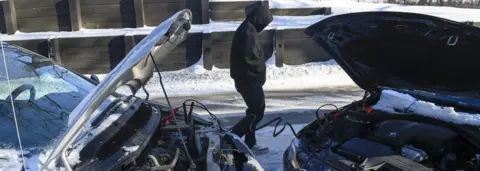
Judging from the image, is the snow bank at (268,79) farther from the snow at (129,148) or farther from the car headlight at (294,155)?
the snow at (129,148)

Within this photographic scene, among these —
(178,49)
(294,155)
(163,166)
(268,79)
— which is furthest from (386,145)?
(178,49)

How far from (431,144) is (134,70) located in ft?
6.61

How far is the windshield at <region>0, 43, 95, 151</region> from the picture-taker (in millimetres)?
2486

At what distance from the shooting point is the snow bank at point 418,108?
311 centimetres

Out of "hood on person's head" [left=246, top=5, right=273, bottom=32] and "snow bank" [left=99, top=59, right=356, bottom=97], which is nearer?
"hood on person's head" [left=246, top=5, right=273, bottom=32]

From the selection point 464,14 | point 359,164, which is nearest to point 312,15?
point 464,14

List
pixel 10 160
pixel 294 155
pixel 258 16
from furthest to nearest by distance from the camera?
pixel 258 16
pixel 294 155
pixel 10 160

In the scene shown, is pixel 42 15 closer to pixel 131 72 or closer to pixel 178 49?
pixel 178 49

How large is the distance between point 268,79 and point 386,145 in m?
6.70

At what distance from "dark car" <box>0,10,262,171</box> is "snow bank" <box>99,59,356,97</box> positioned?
5511 millimetres

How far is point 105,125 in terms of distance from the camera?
2.78m

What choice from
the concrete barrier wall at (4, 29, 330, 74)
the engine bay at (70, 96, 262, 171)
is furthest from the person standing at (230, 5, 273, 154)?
the concrete barrier wall at (4, 29, 330, 74)

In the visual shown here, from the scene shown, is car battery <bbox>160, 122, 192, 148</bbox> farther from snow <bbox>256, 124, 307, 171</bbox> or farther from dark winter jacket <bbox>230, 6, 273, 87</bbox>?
dark winter jacket <bbox>230, 6, 273, 87</bbox>

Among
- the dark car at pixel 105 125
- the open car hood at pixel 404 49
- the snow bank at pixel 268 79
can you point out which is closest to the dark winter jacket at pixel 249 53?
the open car hood at pixel 404 49
